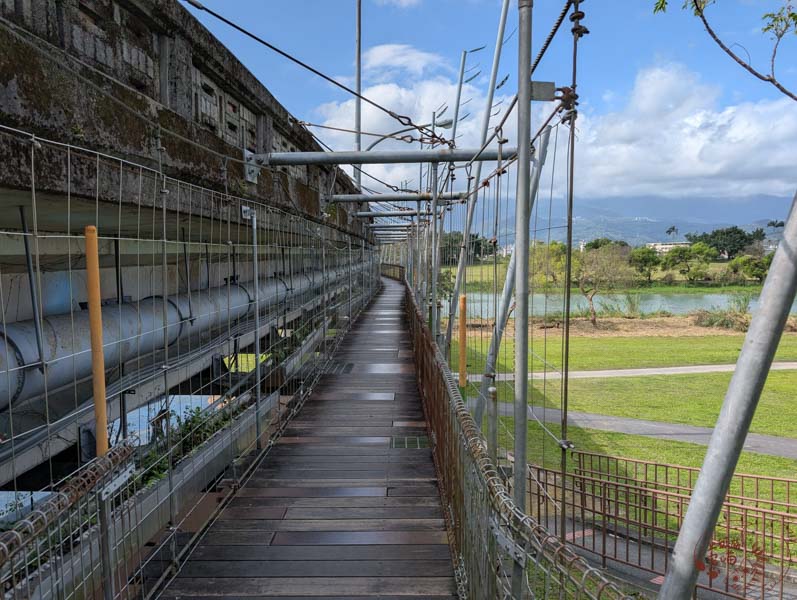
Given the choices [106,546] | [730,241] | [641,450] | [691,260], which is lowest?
[641,450]

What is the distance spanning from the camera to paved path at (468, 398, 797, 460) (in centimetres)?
1256

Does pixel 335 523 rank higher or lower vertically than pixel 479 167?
lower

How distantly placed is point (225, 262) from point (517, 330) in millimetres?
5640

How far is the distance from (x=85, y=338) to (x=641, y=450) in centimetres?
1154

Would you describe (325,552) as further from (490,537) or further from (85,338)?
(85,338)

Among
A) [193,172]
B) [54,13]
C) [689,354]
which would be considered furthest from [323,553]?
[689,354]

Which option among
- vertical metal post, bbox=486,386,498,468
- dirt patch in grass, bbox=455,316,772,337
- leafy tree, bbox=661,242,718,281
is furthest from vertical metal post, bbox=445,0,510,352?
leafy tree, bbox=661,242,718,281

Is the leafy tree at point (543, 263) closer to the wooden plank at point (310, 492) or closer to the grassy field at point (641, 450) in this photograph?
the wooden plank at point (310, 492)

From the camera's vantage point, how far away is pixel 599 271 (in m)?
38.4

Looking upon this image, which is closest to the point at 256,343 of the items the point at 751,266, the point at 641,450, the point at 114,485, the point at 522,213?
the point at 114,485

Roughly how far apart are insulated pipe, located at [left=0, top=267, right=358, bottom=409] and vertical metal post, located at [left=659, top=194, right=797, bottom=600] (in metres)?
2.50

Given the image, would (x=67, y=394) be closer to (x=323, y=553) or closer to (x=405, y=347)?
(x=323, y=553)

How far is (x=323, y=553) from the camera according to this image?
11.2 feet

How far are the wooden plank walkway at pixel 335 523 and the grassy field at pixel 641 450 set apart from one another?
511cm
